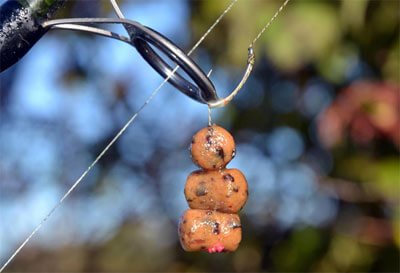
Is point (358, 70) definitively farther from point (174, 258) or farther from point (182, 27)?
point (174, 258)

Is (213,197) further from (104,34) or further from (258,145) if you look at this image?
(258,145)

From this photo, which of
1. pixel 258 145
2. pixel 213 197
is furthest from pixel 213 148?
pixel 258 145

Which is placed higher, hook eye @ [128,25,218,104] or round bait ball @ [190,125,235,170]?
hook eye @ [128,25,218,104]

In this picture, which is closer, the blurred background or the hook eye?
the hook eye

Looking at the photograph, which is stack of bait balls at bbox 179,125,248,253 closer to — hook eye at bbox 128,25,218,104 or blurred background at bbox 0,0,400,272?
hook eye at bbox 128,25,218,104

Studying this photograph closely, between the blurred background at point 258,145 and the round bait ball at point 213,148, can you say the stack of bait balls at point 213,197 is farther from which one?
the blurred background at point 258,145

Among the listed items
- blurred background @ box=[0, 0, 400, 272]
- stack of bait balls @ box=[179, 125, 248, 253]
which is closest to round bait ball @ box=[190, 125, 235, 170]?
stack of bait balls @ box=[179, 125, 248, 253]

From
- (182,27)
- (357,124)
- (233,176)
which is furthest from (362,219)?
(233,176)

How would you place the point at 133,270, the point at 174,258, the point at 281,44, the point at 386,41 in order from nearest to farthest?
the point at 281,44 → the point at 386,41 → the point at 174,258 → the point at 133,270
